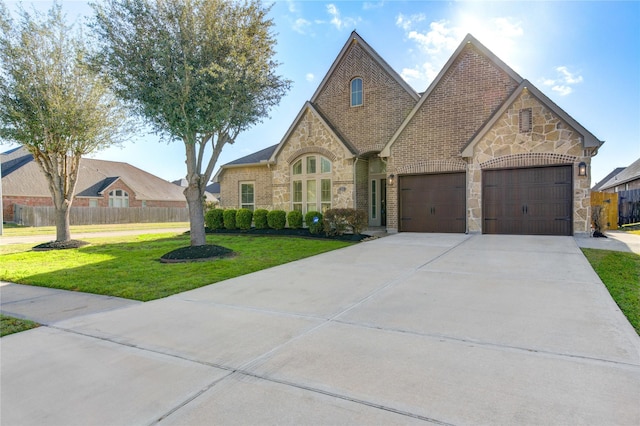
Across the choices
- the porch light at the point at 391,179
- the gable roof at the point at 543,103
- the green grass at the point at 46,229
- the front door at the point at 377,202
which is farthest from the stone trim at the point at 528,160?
the green grass at the point at 46,229

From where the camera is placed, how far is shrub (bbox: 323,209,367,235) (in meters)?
13.1

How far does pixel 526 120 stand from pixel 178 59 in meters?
11.1

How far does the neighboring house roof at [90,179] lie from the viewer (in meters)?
31.2

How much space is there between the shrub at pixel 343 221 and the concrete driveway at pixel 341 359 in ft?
23.2

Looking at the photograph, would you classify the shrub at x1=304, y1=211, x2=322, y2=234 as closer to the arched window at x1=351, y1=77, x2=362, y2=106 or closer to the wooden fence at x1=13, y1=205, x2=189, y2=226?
the arched window at x1=351, y1=77, x2=362, y2=106

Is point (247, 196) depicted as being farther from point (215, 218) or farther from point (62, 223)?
point (62, 223)

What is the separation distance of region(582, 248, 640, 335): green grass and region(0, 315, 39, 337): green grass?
7.12 m

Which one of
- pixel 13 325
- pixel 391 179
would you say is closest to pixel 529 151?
pixel 391 179

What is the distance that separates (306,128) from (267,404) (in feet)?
48.9

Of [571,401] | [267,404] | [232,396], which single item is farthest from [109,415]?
[571,401]

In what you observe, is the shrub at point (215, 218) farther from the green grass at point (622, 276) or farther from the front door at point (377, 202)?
the green grass at point (622, 276)

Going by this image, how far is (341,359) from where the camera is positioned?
10.9 ft

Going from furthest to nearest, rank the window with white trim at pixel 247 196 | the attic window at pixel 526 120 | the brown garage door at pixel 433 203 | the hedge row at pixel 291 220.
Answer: the window with white trim at pixel 247 196 < the brown garage door at pixel 433 203 < the hedge row at pixel 291 220 < the attic window at pixel 526 120

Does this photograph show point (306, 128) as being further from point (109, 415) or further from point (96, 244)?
point (109, 415)
